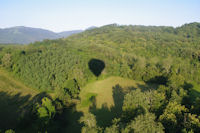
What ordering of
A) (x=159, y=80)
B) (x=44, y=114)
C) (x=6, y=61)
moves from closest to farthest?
1. (x=44, y=114)
2. (x=159, y=80)
3. (x=6, y=61)

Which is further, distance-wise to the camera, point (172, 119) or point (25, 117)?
point (25, 117)

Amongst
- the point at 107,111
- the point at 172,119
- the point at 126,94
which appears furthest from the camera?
the point at 107,111

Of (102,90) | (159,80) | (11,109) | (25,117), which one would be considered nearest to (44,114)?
(25,117)

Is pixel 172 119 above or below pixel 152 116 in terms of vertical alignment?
below

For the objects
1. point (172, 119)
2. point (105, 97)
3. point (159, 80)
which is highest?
point (172, 119)

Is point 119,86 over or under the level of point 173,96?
under

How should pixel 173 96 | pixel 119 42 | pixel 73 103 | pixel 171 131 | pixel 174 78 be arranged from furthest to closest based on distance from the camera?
pixel 119 42 < pixel 174 78 < pixel 73 103 < pixel 173 96 < pixel 171 131

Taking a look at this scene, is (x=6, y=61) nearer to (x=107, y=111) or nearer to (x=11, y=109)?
(x=11, y=109)

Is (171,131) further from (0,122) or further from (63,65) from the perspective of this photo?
(63,65)

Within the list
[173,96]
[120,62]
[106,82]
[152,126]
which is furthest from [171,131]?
[120,62]
